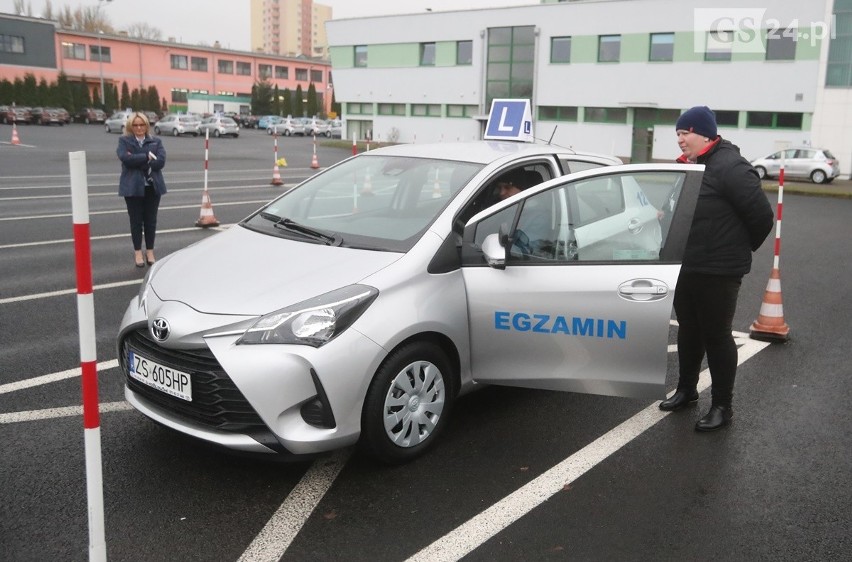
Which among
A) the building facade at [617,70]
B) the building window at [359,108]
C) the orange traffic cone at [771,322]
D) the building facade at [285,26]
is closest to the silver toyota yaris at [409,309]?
the orange traffic cone at [771,322]

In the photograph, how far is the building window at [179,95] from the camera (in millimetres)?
82312

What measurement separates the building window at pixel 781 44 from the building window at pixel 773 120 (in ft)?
8.30

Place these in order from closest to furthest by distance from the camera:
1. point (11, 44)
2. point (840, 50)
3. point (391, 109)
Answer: point (840, 50)
point (391, 109)
point (11, 44)

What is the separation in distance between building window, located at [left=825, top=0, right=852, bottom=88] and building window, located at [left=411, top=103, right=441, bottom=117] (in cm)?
2162

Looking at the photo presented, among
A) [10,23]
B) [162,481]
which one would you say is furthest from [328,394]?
[10,23]

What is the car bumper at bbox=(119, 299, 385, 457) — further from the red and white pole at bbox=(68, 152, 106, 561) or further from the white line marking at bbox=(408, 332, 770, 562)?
the red and white pole at bbox=(68, 152, 106, 561)

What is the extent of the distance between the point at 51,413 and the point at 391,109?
46390 millimetres

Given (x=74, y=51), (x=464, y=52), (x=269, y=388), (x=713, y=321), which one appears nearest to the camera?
(x=269, y=388)

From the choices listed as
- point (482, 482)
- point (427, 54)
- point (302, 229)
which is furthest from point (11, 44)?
point (482, 482)

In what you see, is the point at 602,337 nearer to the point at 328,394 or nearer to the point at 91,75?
the point at 328,394

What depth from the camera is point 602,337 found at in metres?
4.01

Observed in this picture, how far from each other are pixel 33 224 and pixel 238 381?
988 centimetres

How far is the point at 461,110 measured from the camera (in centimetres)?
4544

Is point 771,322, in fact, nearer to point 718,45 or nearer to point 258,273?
point 258,273
